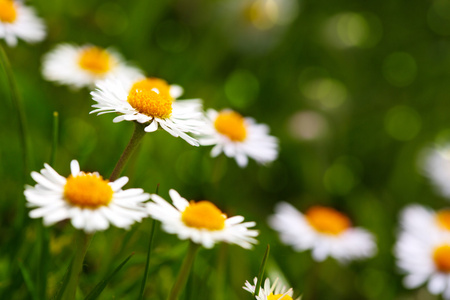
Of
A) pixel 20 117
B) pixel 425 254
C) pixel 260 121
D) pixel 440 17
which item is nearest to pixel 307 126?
pixel 260 121

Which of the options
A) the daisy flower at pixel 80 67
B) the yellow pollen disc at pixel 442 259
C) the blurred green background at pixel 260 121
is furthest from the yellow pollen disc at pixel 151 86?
the yellow pollen disc at pixel 442 259

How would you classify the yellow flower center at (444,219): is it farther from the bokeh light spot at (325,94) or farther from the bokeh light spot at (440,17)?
the bokeh light spot at (440,17)

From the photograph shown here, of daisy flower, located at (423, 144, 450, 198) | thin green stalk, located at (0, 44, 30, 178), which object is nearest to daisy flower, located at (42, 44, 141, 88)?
thin green stalk, located at (0, 44, 30, 178)

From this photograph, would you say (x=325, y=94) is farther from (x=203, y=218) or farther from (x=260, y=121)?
(x=203, y=218)

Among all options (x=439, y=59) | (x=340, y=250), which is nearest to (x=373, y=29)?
(x=439, y=59)

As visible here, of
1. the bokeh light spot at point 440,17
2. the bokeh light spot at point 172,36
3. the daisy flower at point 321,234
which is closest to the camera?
the daisy flower at point 321,234
